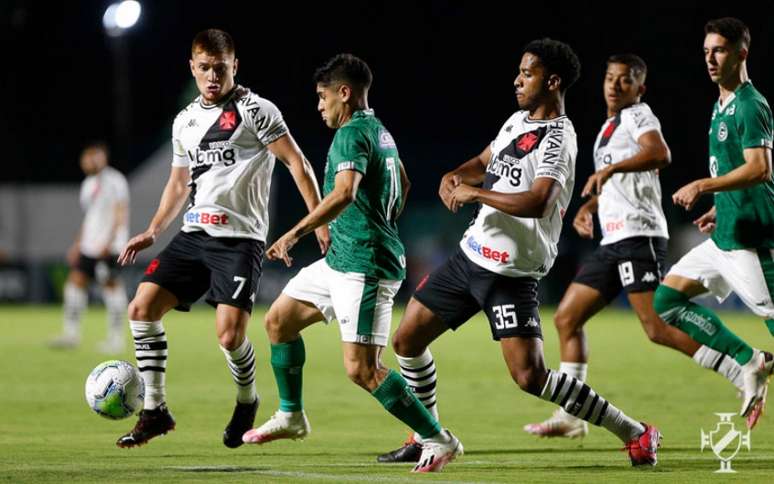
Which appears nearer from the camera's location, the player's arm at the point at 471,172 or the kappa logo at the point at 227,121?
the player's arm at the point at 471,172

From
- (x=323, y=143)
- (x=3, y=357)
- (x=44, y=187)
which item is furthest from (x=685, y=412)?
(x=323, y=143)

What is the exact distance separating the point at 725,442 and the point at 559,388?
3.96ft

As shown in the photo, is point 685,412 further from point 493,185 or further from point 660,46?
point 660,46

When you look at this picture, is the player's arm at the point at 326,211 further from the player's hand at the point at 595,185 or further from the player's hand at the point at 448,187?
the player's hand at the point at 595,185

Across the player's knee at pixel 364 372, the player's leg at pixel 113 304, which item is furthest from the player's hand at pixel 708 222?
the player's leg at pixel 113 304

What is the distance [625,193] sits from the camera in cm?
942

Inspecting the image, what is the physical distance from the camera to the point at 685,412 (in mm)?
10234

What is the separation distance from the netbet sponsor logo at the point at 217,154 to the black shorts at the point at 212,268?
0.43 meters

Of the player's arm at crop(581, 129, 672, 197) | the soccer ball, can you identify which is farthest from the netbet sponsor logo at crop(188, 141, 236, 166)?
the player's arm at crop(581, 129, 672, 197)

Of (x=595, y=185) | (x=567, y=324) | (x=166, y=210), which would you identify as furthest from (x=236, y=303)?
(x=567, y=324)

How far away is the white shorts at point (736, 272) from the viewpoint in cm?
812

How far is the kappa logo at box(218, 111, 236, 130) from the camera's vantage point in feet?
26.3

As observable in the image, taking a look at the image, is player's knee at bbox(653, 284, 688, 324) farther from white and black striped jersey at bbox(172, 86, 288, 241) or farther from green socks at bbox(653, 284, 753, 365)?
white and black striped jersey at bbox(172, 86, 288, 241)

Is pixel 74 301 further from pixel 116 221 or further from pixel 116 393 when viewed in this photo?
pixel 116 393
